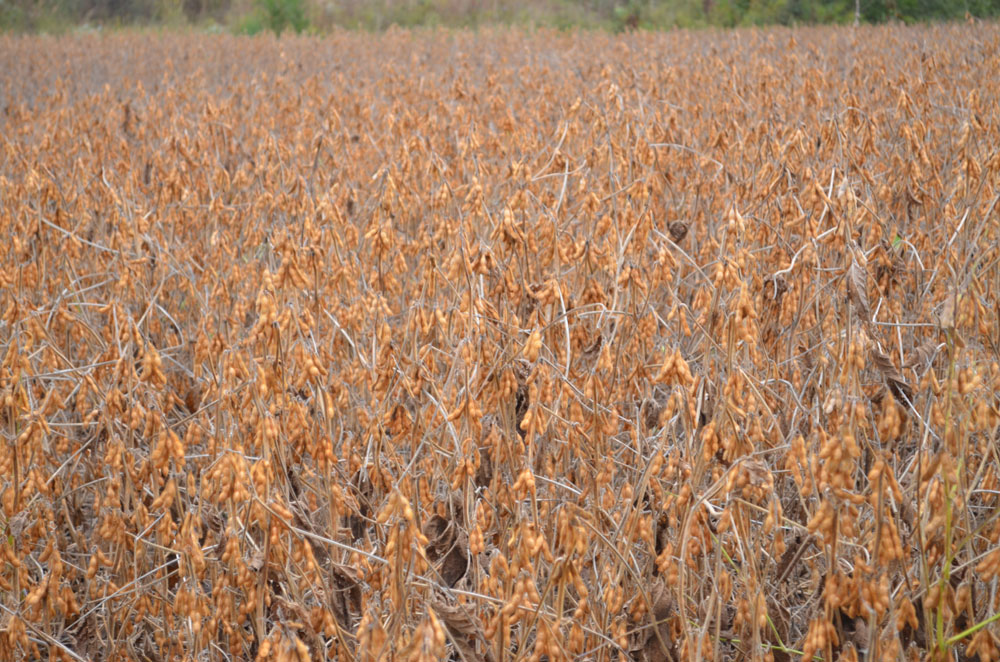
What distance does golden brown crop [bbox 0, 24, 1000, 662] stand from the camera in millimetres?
1639

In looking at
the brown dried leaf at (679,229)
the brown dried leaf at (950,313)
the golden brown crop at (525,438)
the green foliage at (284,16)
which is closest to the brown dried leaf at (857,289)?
the golden brown crop at (525,438)

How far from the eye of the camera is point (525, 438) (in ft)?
7.51

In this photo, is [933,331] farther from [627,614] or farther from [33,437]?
[33,437]

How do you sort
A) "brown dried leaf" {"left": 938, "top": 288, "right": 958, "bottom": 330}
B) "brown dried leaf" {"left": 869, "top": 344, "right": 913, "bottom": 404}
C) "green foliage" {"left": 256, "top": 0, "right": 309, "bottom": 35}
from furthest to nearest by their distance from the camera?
1. "green foliage" {"left": 256, "top": 0, "right": 309, "bottom": 35}
2. "brown dried leaf" {"left": 869, "top": 344, "right": 913, "bottom": 404}
3. "brown dried leaf" {"left": 938, "top": 288, "right": 958, "bottom": 330}

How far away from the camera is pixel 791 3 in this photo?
17703 mm

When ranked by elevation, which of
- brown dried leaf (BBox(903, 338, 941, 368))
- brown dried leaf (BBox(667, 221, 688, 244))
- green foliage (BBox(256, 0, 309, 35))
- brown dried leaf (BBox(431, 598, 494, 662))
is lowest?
brown dried leaf (BBox(431, 598, 494, 662))

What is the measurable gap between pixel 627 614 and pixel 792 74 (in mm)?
6003

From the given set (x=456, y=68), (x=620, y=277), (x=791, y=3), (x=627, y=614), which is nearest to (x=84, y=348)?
(x=620, y=277)

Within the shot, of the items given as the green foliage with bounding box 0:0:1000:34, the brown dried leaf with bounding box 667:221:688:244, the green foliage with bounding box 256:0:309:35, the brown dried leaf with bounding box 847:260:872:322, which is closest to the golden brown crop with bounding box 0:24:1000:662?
the brown dried leaf with bounding box 847:260:872:322

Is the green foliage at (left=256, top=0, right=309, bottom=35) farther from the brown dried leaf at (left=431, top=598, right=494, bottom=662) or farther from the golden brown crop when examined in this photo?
the brown dried leaf at (left=431, top=598, right=494, bottom=662)

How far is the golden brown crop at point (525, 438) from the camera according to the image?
5.38 feet

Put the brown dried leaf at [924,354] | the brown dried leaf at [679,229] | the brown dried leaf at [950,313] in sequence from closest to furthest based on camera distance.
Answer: the brown dried leaf at [950,313] < the brown dried leaf at [924,354] < the brown dried leaf at [679,229]

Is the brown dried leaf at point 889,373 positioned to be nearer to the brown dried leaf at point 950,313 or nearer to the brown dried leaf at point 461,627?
the brown dried leaf at point 950,313

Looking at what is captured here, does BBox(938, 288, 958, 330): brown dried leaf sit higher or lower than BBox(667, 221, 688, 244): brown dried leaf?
higher
